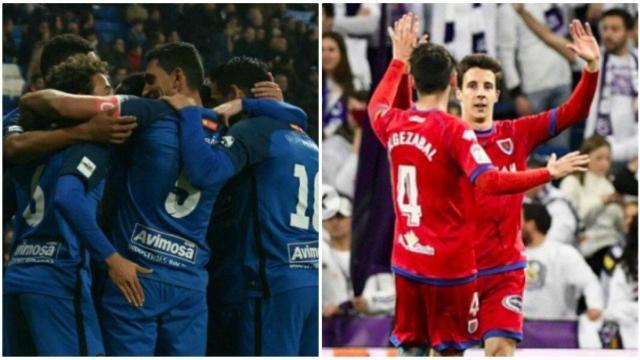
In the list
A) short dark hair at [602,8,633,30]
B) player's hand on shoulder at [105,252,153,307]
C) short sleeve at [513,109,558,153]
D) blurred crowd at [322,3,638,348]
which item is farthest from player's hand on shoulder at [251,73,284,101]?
short dark hair at [602,8,633,30]

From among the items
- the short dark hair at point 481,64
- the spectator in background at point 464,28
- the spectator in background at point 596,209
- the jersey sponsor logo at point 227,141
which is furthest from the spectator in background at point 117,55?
the spectator in background at point 596,209

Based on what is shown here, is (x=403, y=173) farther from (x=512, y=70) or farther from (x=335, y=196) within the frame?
(x=512, y=70)

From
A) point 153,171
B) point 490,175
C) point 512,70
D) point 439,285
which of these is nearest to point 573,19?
point 512,70

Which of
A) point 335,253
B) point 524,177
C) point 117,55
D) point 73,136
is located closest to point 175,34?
point 117,55

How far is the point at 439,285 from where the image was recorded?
199 inches

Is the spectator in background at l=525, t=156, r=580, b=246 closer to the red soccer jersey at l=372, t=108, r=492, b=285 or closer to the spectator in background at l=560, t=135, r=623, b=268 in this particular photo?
the spectator in background at l=560, t=135, r=623, b=268

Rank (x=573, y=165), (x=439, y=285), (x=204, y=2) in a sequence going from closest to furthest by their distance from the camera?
(x=573, y=165) → (x=439, y=285) → (x=204, y=2)

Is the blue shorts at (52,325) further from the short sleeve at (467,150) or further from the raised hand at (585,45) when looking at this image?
the raised hand at (585,45)

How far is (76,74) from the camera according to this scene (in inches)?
207

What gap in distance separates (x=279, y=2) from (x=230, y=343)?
1494 millimetres

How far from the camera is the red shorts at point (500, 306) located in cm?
512

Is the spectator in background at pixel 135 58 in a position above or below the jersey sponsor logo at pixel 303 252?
above

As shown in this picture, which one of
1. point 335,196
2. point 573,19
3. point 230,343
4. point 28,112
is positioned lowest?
point 230,343

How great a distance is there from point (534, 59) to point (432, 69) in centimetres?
61
